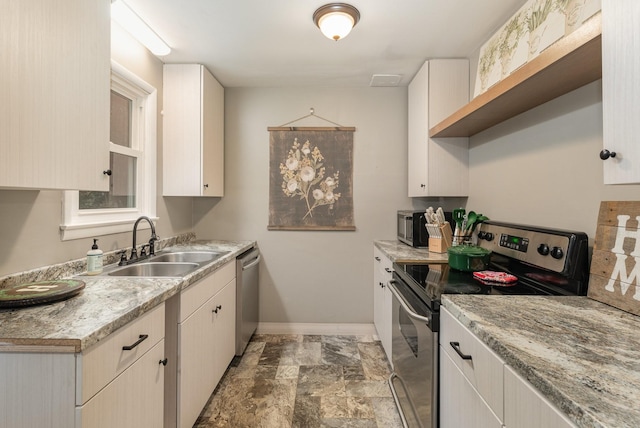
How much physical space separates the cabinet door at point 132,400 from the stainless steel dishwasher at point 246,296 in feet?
3.58

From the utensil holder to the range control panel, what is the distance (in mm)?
343

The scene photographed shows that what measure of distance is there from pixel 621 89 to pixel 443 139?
162cm

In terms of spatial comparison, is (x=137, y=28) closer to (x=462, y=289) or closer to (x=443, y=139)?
(x=443, y=139)

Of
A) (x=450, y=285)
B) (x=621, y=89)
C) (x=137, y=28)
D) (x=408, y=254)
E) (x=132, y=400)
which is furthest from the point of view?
(x=408, y=254)

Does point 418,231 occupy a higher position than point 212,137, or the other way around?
point 212,137

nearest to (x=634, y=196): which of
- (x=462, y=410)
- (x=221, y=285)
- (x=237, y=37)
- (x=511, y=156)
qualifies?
(x=511, y=156)

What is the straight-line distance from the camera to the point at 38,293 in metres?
1.08

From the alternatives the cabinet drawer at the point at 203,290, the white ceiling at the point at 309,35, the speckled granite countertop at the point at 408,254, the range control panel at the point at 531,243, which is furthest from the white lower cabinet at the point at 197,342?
the range control panel at the point at 531,243

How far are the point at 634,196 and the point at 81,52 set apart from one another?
2.17 metres

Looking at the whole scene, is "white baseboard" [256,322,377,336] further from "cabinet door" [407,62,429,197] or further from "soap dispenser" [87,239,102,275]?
"soap dispenser" [87,239,102,275]

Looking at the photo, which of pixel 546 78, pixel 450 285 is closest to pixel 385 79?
pixel 546 78

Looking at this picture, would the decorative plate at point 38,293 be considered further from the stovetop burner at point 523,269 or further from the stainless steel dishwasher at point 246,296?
the stovetop burner at point 523,269

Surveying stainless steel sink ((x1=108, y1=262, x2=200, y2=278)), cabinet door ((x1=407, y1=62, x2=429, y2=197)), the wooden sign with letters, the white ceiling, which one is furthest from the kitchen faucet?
the wooden sign with letters

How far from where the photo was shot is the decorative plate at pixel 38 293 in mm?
1008
